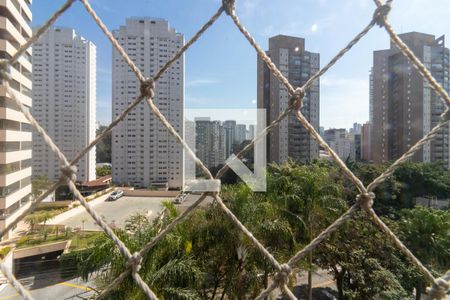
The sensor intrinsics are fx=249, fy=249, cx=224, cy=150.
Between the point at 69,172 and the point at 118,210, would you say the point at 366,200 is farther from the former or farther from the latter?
the point at 118,210

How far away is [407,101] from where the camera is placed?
37.2ft

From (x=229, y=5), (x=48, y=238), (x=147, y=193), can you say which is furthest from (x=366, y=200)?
(x=147, y=193)

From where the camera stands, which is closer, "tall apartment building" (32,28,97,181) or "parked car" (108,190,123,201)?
"tall apartment building" (32,28,97,181)

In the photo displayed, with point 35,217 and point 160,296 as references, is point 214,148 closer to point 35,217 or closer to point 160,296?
point 160,296

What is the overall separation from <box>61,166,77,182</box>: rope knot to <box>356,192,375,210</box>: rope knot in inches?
26.7

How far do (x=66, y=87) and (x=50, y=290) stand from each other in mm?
5963

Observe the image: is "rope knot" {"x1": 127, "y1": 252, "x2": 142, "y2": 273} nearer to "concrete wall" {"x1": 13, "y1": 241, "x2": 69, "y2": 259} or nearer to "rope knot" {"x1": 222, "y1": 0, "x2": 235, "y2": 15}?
"rope knot" {"x1": 222, "y1": 0, "x2": 235, "y2": 15}

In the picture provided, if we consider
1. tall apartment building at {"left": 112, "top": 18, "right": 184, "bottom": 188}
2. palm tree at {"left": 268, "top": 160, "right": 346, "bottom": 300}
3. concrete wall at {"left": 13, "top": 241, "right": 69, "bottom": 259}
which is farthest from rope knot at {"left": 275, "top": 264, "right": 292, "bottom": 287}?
concrete wall at {"left": 13, "top": 241, "right": 69, "bottom": 259}

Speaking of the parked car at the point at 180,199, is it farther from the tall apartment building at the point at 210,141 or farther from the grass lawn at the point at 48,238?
the grass lawn at the point at 48,238

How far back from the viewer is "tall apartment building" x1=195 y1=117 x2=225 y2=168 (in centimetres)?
296

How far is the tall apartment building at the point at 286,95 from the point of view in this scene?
927cm

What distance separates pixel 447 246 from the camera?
3098mm

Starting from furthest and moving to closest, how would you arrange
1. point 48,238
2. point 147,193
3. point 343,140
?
point 343,140, point 147,193, point 48,238

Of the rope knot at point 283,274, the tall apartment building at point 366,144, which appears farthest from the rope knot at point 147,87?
the tall apartment building at point 366,144
